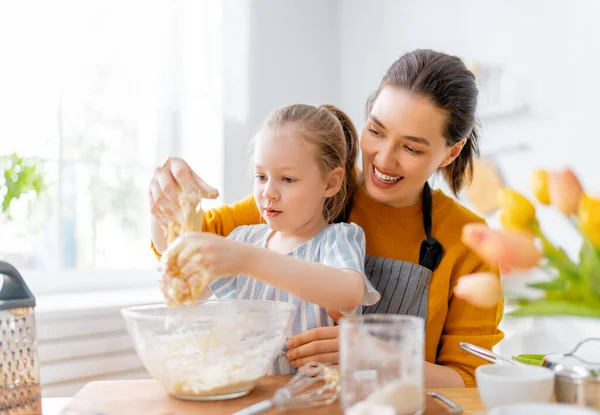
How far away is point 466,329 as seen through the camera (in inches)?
56.7

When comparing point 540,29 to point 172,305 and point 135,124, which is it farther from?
point 172,305

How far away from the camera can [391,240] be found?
1.50 metres

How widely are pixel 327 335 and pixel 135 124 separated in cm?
180

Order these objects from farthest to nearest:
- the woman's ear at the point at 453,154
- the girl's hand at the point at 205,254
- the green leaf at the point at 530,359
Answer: the woman's ear at the point at 453,154 < the green leaf at the point at 530,359 < the girl's hand at the point at 205,254

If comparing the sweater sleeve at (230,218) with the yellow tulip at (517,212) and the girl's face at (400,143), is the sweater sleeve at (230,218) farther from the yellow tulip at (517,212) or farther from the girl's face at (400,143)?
the yellow tulip at (517,212)

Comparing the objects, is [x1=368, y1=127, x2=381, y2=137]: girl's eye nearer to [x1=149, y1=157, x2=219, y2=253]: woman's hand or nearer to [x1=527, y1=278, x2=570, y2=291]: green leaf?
[x1=149, y1=157, x2=219, y2=253]: woman's hand

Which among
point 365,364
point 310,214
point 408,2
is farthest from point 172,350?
Result: point 408,2

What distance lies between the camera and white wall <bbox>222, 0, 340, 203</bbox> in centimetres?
265

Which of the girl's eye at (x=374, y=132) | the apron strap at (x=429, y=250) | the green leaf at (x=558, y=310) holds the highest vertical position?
the girl's eye at (x=374, y=132)

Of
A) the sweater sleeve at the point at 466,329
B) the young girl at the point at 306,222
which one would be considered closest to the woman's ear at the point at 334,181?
the young girl at the point at 306,222

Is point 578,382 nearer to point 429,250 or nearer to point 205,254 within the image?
point 205,254

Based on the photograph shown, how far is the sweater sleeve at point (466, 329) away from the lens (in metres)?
1.40

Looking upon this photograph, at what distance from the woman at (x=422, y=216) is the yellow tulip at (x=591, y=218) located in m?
0.70

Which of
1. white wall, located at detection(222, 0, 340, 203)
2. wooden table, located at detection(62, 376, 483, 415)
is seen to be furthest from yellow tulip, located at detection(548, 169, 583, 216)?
white wall, located at detection(222, 0, 340, 203)
